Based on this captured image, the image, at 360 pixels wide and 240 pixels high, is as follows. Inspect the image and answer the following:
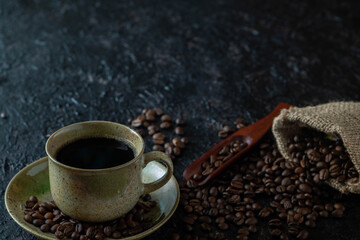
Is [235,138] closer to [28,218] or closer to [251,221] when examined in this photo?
[251,221]

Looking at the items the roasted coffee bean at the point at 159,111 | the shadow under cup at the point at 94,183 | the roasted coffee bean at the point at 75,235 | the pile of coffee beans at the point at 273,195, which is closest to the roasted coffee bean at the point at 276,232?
the pile of coffee beans at the point at 273,195

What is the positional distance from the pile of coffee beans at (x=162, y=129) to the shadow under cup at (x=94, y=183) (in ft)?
1.36

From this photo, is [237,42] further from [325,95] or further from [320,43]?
[325,95]

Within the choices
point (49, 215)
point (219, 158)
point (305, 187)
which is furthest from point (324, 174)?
point (49, 215)

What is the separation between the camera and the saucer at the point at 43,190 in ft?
3.47

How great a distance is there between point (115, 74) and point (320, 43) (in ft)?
3.62

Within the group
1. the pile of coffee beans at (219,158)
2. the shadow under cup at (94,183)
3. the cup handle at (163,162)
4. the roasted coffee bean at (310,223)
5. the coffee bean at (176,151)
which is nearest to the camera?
the shadow under cup at (94,183)

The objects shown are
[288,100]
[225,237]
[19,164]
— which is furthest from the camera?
[288,100]

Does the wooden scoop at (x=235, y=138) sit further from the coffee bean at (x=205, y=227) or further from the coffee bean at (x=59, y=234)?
the coffee bean at (x=59, y=234)

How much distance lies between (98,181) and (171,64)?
1.19m

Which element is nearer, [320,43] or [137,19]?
[320,43]

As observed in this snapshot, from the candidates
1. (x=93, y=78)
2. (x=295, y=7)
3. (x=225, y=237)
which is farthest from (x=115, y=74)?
(x=295, y=7)

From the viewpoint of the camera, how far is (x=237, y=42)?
7.55ft

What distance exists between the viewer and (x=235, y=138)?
1465 millimetres
